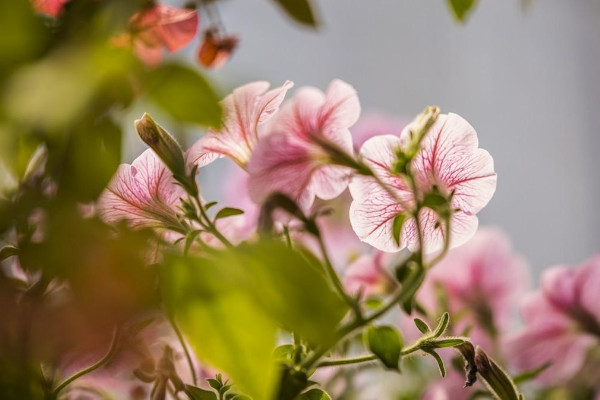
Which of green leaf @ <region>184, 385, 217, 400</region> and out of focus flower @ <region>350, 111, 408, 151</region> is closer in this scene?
green leaf @ <region>184, 385, 217, 400</region>

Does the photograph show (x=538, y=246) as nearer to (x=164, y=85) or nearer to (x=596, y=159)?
(x=596, y=159)

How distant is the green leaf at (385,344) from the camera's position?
17cm

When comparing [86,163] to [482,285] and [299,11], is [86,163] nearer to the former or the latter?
[299,11]

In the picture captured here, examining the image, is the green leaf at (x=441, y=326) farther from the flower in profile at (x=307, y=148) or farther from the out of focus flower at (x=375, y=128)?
the out of focus flower at (x=375, y=128)

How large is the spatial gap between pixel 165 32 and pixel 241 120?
0.16ft

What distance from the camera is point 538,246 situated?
1688 millimetres

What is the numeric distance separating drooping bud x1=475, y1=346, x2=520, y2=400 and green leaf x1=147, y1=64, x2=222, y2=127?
0.35 ft

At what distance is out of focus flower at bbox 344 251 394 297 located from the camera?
→ 0.32m

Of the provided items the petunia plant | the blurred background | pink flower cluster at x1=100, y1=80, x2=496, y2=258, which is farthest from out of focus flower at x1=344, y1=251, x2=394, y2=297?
the blurred background

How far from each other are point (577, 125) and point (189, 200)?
1.83 metres

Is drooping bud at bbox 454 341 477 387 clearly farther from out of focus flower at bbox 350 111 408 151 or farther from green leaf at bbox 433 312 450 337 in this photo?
out of focus flower at bbox 350 111 408 151

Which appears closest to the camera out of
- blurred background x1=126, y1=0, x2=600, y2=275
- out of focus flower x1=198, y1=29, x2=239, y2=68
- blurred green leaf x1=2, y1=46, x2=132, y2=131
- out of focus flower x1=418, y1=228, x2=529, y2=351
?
blurred green leaf x1=2, y1=46, x2=132, y2=131

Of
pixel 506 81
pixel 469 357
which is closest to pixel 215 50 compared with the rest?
pixel 469 357

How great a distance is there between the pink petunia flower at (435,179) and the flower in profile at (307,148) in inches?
0.4
